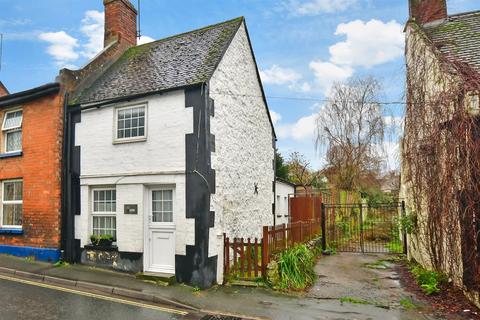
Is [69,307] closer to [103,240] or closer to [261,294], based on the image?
[103,240]

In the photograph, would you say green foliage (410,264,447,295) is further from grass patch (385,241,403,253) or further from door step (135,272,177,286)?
door step (135,272,177,286)

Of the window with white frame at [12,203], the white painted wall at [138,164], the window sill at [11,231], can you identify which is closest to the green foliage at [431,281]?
the white painted wall at [138,164]

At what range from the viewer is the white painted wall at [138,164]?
9.72m

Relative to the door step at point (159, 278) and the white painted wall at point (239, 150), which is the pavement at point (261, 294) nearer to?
the door step at point (159, 278)

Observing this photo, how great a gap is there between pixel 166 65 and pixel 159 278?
6809 millimetres

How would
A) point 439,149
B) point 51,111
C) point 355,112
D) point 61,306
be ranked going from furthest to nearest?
1. point 355,112
2. point 51,111
3. point 439,149
4. point 61,306

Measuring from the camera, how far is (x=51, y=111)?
466 inches

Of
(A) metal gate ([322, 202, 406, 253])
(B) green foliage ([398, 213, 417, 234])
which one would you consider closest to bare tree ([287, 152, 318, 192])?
(A) metal gate ([322, 202, 406, 253])

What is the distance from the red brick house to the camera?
37.9 feet

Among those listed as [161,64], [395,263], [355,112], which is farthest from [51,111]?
[355,112]

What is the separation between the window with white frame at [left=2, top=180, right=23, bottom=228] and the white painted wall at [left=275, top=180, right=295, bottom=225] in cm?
1019

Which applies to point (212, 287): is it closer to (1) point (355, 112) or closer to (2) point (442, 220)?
(2) point (442, 220)

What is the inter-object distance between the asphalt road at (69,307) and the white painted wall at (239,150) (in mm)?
2342

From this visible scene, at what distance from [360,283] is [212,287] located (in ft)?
13.2
